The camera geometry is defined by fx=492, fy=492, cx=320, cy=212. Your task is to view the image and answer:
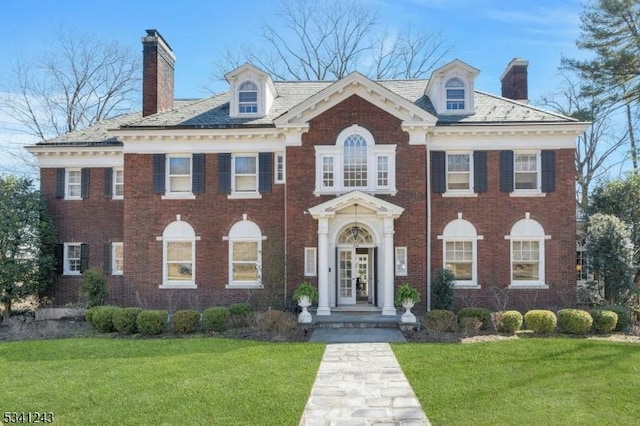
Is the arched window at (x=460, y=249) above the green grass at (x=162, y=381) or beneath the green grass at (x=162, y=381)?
above

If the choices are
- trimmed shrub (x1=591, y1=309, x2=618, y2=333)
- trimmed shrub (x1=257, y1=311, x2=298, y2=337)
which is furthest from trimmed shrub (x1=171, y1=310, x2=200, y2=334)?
trimmed shrub (x1=591, y1=309, x2=618, y2=333)

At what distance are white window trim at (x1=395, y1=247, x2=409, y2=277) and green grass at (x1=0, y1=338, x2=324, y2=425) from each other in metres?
5.25

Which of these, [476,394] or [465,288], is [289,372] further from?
[465,288]

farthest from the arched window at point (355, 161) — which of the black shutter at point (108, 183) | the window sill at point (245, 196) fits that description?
the black shutter at point (108, 183)

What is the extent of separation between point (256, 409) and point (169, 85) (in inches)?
663

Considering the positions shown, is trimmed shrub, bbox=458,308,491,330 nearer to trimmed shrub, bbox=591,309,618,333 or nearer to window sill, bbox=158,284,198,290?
trimmed shrub, bbox=591,309,618,333

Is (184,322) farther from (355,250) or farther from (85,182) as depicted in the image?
(85,182)

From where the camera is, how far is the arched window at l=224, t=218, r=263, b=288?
1828cm

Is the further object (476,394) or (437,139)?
(437,139)

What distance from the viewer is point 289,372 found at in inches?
394

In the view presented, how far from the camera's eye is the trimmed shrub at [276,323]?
14445 millimetres

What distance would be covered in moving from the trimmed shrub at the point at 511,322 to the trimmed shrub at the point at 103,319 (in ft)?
39.0

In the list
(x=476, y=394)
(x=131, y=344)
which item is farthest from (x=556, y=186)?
(x=131, y=344)

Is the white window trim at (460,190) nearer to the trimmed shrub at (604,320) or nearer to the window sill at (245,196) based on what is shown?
the trimmed shrub at (604,320)
